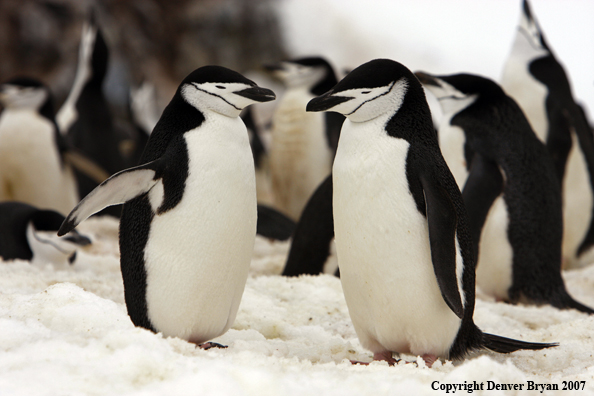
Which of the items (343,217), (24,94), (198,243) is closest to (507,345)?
(343,217)

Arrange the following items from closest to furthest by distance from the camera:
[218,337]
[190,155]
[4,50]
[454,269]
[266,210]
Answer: [454,269]
[190,155]
[218,337]
[266,210]
[4,50]

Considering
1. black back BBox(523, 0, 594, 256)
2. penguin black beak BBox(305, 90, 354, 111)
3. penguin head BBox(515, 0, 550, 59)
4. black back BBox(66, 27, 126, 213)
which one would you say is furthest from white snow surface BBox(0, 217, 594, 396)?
black back BBox(66, 27, 126, 213)

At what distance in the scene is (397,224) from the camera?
1.59 m

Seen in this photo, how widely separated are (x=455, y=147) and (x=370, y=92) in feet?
4.51

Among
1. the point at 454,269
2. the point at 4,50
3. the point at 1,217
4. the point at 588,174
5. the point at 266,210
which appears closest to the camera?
the point at 454,269

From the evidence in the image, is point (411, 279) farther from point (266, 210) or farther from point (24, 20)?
point (24, 20)

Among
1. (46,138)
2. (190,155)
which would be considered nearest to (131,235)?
(190,155)

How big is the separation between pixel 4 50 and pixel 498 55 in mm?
8007

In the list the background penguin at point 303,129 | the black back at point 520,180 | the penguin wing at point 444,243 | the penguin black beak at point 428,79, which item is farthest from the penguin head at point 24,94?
the penguin wing at point 444,243

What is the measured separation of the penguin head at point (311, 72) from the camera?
472 cm

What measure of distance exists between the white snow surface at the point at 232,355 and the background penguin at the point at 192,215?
0.38 feet

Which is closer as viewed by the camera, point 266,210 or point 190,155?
point 190,155

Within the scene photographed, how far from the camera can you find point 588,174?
13.5ft

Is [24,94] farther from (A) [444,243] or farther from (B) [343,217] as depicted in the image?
(A) [444,243]
